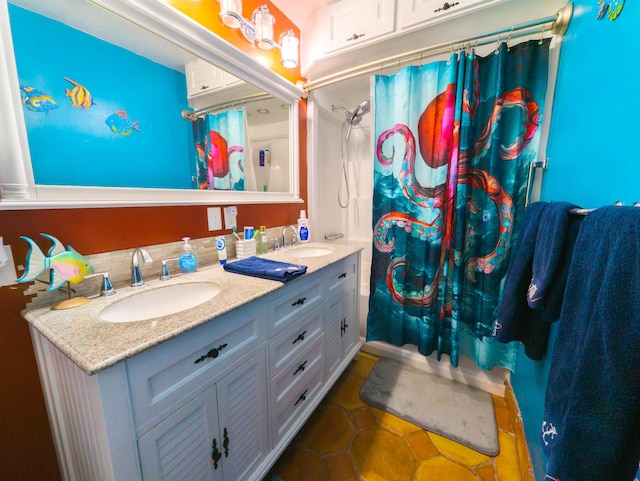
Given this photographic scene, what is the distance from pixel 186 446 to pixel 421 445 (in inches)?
46.5

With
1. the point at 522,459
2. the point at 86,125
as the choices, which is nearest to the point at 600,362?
the point at 522,459

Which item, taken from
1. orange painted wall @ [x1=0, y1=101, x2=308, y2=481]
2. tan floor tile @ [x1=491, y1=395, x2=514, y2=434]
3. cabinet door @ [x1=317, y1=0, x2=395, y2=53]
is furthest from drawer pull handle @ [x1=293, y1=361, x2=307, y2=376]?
cabinet door @ [x1=317, y1=0, x2=395, y2=53]

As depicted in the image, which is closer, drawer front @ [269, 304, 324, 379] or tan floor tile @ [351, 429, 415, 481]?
drawer front @ [269, 304, 324, 379]

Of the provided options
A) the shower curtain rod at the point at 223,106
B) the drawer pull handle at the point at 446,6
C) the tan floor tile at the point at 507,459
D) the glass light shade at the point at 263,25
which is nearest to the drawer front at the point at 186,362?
the shower curtain rod at the point at 223,106

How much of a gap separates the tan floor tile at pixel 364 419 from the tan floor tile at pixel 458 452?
31 cm

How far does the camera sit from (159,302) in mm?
966

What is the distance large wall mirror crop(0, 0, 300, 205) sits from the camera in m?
0.75

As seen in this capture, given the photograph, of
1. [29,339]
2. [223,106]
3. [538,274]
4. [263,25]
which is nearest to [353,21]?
[263,25]

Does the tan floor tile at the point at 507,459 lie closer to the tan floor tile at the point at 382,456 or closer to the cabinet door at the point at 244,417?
the tan floor tile at the point at 382,456

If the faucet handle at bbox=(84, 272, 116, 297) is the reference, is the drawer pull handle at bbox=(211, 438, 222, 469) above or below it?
below

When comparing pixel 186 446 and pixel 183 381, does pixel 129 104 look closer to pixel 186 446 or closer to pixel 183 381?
pixel 183 381

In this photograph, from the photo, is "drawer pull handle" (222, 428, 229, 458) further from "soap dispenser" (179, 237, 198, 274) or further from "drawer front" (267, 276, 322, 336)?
"soap dispenser" (179, 237, 198, 274)

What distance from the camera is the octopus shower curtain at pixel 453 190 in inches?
51.7

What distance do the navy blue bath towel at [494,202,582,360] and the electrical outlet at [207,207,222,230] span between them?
135cm
